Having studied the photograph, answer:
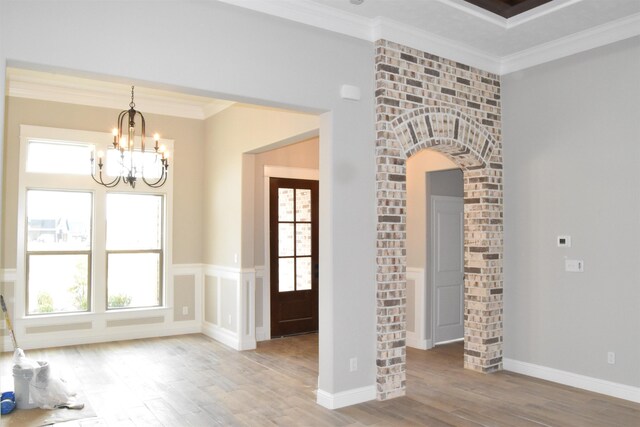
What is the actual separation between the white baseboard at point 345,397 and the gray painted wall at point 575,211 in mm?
1848

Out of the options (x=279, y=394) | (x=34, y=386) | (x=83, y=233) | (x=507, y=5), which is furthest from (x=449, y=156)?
(x=83, y=233)

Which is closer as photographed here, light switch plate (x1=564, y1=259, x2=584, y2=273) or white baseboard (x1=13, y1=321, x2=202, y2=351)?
light switch plate (x1=564, y1=259, x2=584, y2=273)

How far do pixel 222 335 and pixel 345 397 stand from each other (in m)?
3.00

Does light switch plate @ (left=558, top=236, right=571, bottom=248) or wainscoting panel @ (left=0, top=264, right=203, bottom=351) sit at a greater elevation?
light switch plate @ (left=558, top=236, right=571, bottom=248)

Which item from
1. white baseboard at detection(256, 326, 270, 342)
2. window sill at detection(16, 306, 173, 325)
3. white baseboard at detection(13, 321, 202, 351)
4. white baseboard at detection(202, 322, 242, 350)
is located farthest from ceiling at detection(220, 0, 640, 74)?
white baseboard at detection(13, 321, 202, 351)

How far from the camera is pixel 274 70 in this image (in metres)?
3.97

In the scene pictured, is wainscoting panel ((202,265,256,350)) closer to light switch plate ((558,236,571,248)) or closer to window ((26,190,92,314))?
window ((26,190,92,314))

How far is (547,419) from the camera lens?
392 cm

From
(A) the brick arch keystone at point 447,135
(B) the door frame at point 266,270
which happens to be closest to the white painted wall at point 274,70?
(A) the brick arch keystone at point 447,135

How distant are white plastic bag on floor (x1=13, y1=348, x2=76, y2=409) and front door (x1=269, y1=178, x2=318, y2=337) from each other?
3.16 m

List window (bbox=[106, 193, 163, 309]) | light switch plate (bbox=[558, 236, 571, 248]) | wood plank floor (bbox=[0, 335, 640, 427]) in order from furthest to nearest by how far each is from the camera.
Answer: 1. window (bbox=[106, 193, 163, 309])
2. light switch plate (bbox=[558, 236, 571, 248])
3. wood plank floor (bbox=[0, 335, 640, 427])

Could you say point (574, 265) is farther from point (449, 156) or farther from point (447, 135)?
point (447, 135)

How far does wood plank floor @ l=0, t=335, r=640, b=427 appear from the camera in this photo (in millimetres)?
3957

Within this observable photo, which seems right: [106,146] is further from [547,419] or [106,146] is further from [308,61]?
[547,419]
